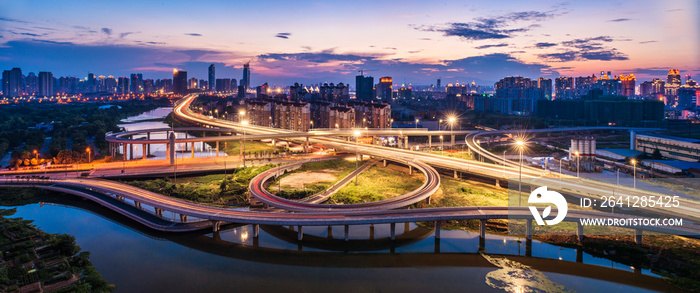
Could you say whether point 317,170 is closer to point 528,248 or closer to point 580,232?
point 528,248

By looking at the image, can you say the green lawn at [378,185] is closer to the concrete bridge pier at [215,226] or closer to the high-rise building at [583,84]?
the concrete bridge pier at [215,226]

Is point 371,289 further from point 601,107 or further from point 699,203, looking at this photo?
point 601,107

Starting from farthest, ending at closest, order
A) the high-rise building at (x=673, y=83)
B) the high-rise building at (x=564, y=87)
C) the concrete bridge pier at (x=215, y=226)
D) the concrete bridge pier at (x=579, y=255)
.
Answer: the high-rise building at (x=564, y=87)
the high-rise building at (x=673, y=83)
the concrete bridge pier at (x=215, y=226)
the concrete bridge pier at (x=579, y=255)

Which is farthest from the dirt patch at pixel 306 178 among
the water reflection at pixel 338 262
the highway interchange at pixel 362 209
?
the water reflection at pixel 338 262

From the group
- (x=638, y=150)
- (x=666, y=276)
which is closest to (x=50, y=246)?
(x=666, y=276)

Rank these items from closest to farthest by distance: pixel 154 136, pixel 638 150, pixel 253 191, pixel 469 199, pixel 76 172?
pixel 253 191 < pixel 469 199 < pixel 76 172 < pixel 638 150 < pixel 154 136

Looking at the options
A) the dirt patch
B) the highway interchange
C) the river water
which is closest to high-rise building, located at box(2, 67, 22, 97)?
the highway interchange
